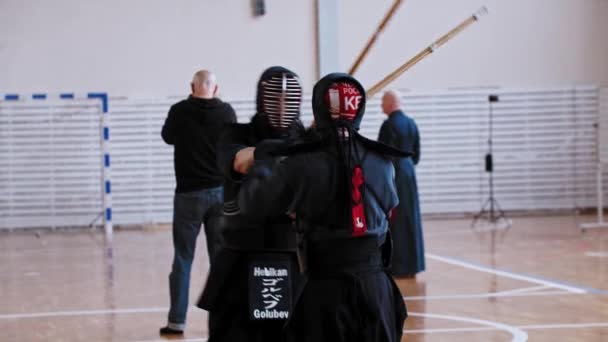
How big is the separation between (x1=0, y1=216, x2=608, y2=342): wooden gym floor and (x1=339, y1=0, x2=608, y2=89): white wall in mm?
3454

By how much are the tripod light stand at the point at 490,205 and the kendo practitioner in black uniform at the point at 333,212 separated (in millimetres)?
13041

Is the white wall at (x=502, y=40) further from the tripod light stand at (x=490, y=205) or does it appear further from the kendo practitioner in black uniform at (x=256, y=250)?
the kendo practitioner in black uniform at (x=256, y=250)

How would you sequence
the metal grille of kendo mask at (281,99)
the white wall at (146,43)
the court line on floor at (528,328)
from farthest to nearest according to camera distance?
1. the white wall at (146,43)
2. the court line on floor at (528,328)
3. the metal grille of kendo mask at (281,99)

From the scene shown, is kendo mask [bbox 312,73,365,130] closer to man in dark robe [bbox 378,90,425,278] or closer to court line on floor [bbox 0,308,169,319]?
court line on floor [bbox 0,308,169,319]

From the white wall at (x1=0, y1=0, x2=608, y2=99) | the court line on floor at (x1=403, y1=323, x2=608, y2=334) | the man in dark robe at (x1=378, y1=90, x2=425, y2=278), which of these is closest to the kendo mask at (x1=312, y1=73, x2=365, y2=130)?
the court line on floor at (x1=403, y1=323, x2=608, y2=334)

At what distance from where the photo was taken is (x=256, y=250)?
17.3 ft

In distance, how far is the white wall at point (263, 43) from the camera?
18125 millimetres

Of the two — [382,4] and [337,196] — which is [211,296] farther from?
[382,4]

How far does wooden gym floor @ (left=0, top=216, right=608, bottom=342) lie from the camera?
28.2ft

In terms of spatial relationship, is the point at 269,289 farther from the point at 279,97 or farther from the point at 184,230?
the point at 184,230

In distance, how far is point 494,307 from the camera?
9492 millimetres

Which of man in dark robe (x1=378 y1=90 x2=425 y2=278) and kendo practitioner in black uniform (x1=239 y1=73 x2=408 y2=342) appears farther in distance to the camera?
man in dark robe (x1=378 y1=90 x2=425 y2=278)

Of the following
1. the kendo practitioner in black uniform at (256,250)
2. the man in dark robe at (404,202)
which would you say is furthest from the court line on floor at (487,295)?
the kendo practitioner in black uniform at (256,250)

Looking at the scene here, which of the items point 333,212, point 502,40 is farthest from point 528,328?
point 502,40
